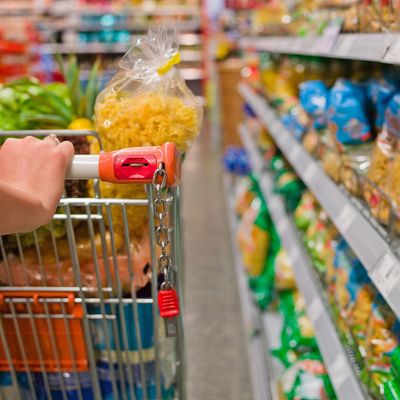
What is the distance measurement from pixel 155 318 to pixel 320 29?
102 centimetres

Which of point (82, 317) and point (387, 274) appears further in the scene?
point (82, 317)

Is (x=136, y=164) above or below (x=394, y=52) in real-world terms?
below

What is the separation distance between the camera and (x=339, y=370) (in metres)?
1.09

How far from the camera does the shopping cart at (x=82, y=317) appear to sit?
973 millimetres

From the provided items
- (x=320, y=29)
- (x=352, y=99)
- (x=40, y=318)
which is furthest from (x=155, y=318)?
(x=320, y=29)

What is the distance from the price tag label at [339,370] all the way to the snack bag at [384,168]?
0.35 meters

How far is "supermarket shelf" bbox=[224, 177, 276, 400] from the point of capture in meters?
1.64

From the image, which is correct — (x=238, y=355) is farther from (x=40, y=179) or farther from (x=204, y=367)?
A: (x=40, y=179)

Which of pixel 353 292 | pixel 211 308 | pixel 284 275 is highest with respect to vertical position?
pixel 353 292

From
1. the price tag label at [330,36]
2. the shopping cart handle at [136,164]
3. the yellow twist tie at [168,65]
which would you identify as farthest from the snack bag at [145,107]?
the price tag label at [330,36]

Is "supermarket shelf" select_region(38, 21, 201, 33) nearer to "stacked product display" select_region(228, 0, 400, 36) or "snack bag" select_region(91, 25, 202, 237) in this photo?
"stacked product display" select_region(228, 0, 400, 36)

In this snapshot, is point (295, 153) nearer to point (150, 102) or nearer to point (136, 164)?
point (150, 102)

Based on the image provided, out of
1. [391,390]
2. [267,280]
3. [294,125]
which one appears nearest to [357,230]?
[391,390]

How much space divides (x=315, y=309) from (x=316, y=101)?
69 cm
